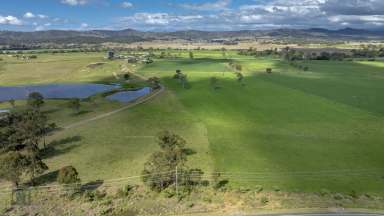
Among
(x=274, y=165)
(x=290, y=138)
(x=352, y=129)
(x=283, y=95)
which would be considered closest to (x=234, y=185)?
(x=274, y=165)

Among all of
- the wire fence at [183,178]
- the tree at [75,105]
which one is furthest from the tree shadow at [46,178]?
the tree at [75,105]

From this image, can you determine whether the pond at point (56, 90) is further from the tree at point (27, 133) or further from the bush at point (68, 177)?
the bush at point (68, 177)

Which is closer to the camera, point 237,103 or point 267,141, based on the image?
point 267,141

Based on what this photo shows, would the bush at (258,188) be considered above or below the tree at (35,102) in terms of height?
below

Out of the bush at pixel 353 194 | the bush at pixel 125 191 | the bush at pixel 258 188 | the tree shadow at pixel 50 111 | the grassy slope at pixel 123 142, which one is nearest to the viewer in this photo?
the bush at pixel 353 194

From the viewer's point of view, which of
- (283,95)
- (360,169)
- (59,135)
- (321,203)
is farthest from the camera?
(283,95)

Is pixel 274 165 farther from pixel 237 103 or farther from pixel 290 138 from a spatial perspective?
pixel 237 103
